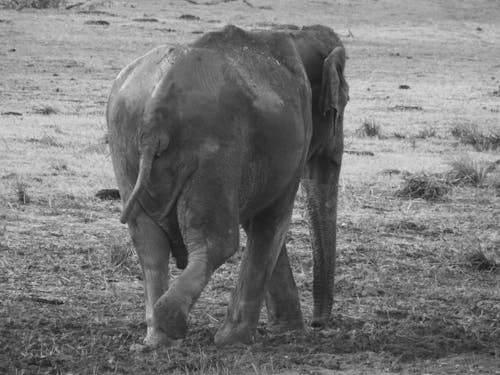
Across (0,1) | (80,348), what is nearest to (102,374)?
(80,348)

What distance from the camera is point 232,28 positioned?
19.4ft

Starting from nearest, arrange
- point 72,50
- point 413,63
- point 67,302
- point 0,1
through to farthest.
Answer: point 67,302 → point 72,50 → point 413,63 → point 0,1

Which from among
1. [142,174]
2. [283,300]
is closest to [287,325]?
[283,300]

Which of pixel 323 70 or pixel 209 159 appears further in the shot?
pixel 323 70

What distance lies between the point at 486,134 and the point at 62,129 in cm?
441

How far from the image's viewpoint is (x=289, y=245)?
8938 millimetres

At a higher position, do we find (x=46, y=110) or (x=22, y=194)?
(x=22, y=194)

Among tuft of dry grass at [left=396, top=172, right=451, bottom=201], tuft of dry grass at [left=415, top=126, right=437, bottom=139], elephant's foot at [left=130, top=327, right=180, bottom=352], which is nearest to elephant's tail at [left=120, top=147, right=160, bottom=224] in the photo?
elephant's foot at [left=130, top=327, right=180, bottom=352]

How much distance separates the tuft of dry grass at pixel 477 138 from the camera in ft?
45.0

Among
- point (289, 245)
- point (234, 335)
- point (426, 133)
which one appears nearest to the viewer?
point (234, 335)

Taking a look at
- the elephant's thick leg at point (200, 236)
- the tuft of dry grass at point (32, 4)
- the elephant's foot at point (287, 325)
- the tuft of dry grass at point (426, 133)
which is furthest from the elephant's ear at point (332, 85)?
the tuft of dry grass at point (32, 4)

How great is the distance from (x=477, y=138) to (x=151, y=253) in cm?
870

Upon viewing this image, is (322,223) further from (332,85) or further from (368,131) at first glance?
(368,131)

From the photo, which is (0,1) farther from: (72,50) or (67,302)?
(67,302)
